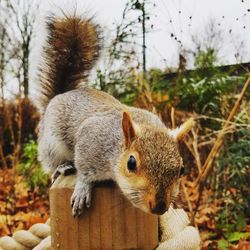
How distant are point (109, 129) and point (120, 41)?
2206 millimetres

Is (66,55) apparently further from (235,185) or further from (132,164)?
(235,185)

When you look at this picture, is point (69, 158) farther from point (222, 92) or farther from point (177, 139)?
point (222, 92)

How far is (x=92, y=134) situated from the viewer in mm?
1448

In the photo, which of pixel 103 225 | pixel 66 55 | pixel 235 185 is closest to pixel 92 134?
pixel 103 225

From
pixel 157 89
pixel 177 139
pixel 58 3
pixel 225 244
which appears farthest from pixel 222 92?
pixel 177 139

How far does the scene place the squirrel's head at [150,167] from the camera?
93cm

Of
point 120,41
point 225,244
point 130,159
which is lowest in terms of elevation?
point 225,244

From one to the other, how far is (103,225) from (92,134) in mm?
492

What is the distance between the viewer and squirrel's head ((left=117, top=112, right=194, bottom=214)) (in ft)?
3.04

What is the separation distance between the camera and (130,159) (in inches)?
40.6

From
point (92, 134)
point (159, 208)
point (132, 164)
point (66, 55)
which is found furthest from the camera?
point (66, 55)

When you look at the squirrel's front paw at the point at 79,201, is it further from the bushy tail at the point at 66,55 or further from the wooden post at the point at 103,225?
the bushy tail at the point at 66,55

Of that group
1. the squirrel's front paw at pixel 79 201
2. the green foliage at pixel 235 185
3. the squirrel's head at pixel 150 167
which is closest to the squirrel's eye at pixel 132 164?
the squirrel's head at pixel 150 167

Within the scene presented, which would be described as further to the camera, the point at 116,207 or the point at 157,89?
the point at 157,89
